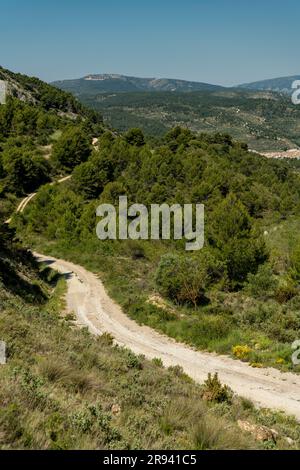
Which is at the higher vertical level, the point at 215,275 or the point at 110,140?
the point at 110,140

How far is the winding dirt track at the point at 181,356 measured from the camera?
49.2ft

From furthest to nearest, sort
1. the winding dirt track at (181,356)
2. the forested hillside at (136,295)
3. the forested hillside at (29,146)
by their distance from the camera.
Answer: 1. the forested hillside at (29,146)
2. the winding dirt track at (181,356)
3. the forested hillside at (136,295)

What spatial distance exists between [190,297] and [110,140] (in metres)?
54.7

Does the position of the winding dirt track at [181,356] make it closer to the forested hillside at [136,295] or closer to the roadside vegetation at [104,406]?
the forested hillside at [136,295]

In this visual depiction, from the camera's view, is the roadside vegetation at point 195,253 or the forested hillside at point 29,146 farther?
the forested hillside at point 29,146

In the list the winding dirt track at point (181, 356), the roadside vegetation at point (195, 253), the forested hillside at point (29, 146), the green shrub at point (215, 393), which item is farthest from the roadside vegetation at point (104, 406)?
the forested hillside at point (29, 146)

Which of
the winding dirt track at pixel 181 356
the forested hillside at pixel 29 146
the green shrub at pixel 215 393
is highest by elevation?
the forested hillside at pixel 29 146

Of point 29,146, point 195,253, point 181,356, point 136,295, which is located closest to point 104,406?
point 181,356

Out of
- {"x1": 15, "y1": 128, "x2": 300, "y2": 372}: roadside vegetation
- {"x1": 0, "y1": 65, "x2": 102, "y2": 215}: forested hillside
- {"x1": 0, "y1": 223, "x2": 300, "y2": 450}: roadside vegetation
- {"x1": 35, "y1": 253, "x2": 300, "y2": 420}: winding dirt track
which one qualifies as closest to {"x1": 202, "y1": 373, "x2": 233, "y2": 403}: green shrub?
{"x1": 0, "y1": 223, "x2": 300, "y2": 450}: roadside vegetation

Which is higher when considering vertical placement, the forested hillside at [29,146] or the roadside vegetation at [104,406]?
the forested hillside at [29,146]

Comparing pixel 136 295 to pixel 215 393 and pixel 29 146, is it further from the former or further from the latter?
pixel 29 146

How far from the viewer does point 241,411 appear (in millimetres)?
12000

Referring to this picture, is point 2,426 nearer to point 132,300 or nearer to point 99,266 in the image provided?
point 132,300

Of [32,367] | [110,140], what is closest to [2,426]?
[32,367]
